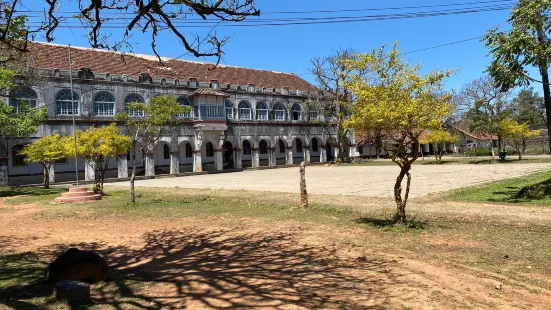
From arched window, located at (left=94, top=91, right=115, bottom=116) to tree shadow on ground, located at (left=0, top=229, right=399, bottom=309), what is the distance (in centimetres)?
2339

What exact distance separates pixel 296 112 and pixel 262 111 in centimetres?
445

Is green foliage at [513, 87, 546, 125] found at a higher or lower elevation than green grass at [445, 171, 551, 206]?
higher

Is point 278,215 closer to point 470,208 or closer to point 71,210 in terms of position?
point 470,208

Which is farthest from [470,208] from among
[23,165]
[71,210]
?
[23,165]

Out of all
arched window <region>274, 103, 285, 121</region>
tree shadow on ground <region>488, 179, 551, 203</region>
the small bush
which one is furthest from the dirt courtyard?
the small bush

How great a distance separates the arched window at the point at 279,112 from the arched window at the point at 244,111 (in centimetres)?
310

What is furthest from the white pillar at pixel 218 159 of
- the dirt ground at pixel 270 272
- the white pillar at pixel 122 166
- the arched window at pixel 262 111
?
the dirt ground at pixel 270 272

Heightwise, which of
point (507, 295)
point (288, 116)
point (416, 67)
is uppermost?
point (288, 116)

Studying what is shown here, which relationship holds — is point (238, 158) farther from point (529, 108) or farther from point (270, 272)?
point (529, 108)

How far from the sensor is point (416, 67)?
23.2 ft

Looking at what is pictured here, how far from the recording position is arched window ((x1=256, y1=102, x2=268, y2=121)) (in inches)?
1480

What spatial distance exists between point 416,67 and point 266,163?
107 ft

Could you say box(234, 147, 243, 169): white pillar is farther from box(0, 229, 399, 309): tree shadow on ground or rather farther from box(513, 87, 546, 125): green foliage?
box(513, 87, 546, 125): green foliage

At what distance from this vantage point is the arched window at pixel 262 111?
123ft
